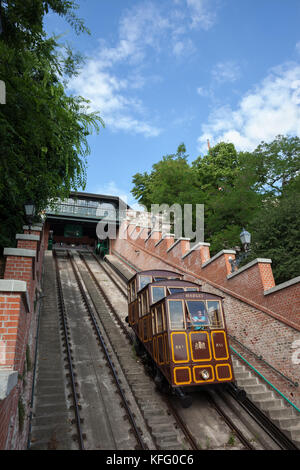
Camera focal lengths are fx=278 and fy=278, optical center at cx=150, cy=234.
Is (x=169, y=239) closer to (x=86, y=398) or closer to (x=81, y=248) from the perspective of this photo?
(x=86, y=398)

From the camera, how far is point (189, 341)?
23.5 feet

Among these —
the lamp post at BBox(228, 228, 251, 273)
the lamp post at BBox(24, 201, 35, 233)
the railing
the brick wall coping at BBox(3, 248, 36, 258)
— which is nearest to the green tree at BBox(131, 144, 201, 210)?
the lamp post at BBox(228, 228, 251, 273)

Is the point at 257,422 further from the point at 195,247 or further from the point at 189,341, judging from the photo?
the point at 195,247

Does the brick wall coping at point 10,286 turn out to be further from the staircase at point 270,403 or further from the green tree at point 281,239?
the green tree at point 281,239

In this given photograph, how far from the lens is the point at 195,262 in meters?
13.8

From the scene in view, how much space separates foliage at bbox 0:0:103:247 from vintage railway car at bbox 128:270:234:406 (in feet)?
14.5

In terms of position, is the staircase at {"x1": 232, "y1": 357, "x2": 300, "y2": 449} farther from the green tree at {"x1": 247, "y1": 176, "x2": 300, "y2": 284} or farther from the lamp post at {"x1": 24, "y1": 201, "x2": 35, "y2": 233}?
the lamp post at {"x1": 24, "y1": 201, "x2": 35, "y2": 233}

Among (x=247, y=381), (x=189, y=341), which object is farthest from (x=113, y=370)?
(x=247, y=381)

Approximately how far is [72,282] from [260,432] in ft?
47.9

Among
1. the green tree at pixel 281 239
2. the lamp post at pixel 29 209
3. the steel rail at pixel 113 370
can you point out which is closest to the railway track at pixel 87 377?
the steel rail at pixel 113 370

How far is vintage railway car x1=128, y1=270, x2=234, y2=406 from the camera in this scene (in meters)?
6.90

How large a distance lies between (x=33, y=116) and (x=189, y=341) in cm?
617

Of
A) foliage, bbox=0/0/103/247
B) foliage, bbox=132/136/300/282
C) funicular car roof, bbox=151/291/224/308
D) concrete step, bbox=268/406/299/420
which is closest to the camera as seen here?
foliage, bbox=0/0/103/247
